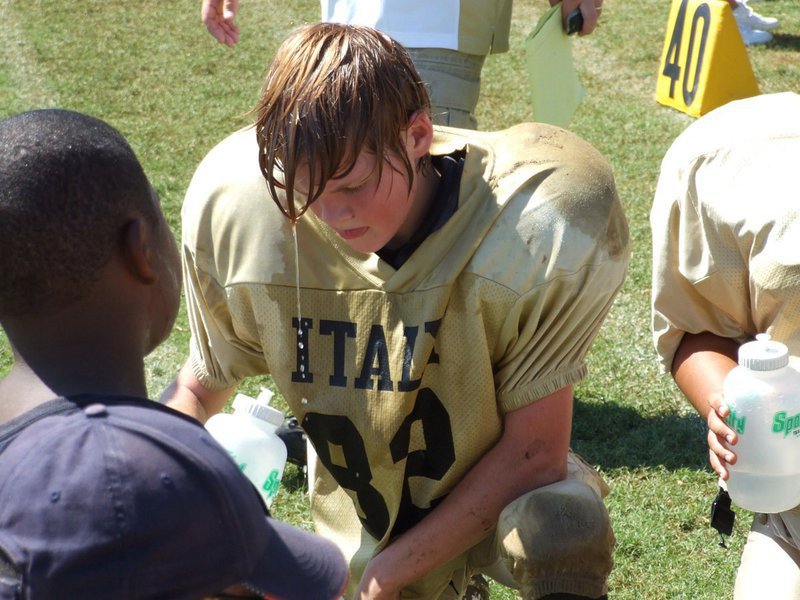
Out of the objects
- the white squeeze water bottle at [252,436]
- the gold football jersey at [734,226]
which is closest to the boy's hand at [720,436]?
the gold football jersey at [734,226]

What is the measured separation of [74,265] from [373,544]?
1.25m

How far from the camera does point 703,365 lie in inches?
104

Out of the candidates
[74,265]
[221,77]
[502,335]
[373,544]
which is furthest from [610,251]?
[221,77]

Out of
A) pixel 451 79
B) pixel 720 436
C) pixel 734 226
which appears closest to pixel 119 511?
pixel 720 436

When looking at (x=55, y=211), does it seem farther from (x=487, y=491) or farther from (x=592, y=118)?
(x=592, y=118)

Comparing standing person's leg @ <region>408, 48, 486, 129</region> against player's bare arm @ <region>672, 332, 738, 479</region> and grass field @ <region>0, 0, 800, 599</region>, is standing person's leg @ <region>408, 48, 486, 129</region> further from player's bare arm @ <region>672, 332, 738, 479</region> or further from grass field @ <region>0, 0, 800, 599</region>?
player's bare arm @ <region>672, 332, 738, 479</region>

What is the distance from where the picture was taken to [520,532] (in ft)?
7.74

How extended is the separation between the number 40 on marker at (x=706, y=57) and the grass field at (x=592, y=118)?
0.40 m

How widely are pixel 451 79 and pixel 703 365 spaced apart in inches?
61.7

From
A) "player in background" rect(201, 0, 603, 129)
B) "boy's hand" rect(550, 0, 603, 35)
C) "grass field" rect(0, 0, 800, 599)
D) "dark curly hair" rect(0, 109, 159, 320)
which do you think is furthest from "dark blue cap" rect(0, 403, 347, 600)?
"boy's hand" rect(550, 0, 603, 35)

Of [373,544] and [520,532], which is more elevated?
[520,532]

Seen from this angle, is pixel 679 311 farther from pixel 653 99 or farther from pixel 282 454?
pixel 653 99

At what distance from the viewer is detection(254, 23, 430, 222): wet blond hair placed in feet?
7.31

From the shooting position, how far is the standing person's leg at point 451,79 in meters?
3.79
